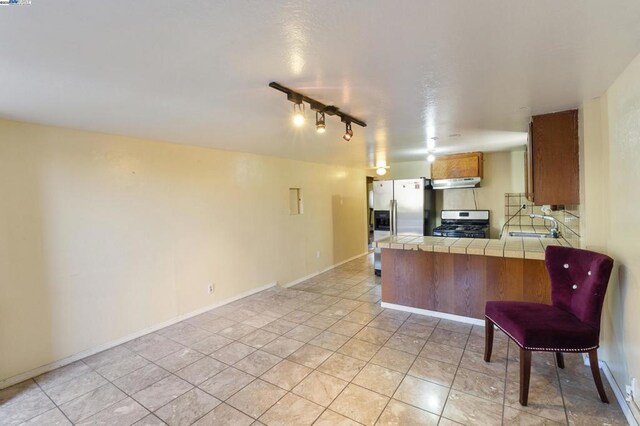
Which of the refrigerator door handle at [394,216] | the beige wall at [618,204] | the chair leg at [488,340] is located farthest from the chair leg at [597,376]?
the refrigerator door handle at [394,216]

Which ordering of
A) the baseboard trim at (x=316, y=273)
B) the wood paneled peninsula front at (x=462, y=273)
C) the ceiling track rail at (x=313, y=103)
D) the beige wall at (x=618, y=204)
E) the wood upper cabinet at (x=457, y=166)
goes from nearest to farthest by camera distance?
the beige wall at (x=618, y=204) < the ceiling track rail at (x=313, y=103) < the wood paneled peninsula front at (x=462, y=273) < the wood upper cabinet at (x=457, y=166) < the baseboard trim at (x=316, y=273)

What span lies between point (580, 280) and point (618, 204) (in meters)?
0.59

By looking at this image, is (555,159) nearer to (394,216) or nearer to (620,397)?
(620,397)

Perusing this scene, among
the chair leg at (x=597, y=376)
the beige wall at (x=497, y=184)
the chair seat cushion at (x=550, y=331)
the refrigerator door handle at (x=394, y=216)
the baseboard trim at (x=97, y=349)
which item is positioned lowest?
A: the baseboard trim at (x=97, y=349)

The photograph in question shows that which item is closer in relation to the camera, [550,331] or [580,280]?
[550,331]

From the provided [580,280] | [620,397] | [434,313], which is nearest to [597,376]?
[620,397]

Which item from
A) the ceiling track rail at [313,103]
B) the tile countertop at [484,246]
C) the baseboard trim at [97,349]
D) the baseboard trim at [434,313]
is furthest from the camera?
the baseboard trim at [434,313]

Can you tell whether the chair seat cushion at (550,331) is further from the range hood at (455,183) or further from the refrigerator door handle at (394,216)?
the refrigerator door handle at (394,216)

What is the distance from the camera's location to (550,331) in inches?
79.2

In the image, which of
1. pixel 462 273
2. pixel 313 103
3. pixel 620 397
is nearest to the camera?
pixel 620 397

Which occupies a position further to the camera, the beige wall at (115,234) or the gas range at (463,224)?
the gas range at (463,224)

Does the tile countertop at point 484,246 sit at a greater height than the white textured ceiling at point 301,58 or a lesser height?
lesser

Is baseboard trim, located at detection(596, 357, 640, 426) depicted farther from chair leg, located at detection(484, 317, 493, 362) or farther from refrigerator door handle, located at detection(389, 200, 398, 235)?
refrigerator door handle, located at detection(389, 200, 398, 235)

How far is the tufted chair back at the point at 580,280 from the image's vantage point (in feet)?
6.40
